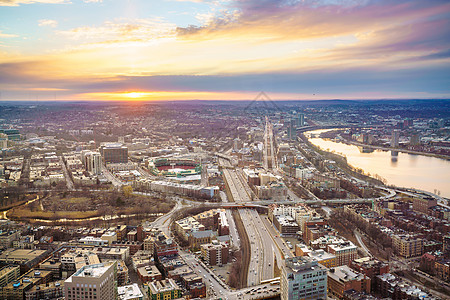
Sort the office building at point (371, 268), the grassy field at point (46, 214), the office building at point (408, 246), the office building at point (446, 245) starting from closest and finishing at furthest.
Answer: the office building at point (371, 268)
the office building at point (446, 245)
the office building at point (408, 246)
the grassy field at point (46, 214)

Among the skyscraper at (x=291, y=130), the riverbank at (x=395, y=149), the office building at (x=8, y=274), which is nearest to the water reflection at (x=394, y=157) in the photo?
the riverbank at (x=395, y=149)

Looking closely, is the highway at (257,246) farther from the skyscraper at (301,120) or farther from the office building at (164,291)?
the skyscraper at (301,120)

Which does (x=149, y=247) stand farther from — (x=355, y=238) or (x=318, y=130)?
(x=318, y=130)

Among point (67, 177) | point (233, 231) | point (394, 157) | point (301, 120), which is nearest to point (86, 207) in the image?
point (233, 231)

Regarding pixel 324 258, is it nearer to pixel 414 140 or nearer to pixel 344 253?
pixel 344 253

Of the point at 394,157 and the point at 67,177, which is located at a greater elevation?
the point at 67,177
